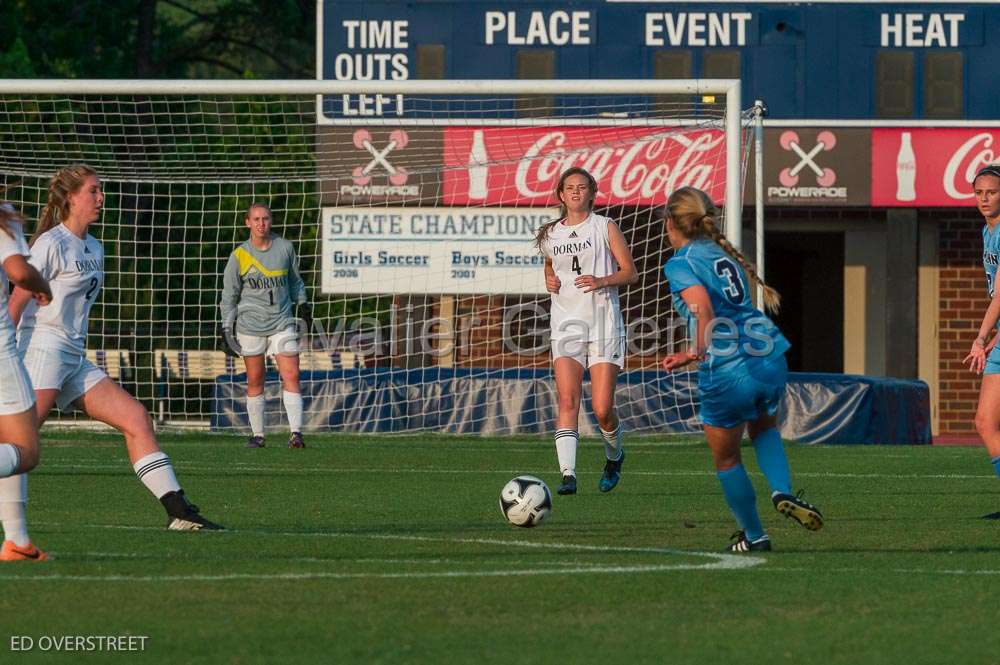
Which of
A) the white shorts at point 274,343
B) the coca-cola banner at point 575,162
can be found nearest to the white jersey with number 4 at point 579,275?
the white shorts at point 274,343

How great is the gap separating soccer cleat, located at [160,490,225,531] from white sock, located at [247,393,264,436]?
22.7ft

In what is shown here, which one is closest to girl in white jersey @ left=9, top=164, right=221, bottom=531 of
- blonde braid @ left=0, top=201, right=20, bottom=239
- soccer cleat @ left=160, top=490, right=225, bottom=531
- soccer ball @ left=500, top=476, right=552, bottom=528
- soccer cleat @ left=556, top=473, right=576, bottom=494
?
soccer cleat @ left=160, top=490, right=225, bottom=531

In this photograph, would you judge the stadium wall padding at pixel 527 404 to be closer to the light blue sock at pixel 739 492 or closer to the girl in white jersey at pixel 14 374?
the light blue sock at pixel 739 492

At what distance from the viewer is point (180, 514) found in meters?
8.00

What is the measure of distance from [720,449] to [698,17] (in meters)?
14.6

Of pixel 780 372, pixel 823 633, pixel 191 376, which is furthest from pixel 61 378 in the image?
pixel 191 376

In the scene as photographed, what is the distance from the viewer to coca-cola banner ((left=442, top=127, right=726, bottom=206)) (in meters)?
19.1

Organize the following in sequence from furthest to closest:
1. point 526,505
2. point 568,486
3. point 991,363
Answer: point 568,486 < point 991,363 < point 526,505

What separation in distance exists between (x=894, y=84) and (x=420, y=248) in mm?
6374

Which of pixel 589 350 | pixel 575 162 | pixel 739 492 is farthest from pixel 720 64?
pixel 739 492

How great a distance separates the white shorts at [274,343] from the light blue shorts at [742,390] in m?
7.96

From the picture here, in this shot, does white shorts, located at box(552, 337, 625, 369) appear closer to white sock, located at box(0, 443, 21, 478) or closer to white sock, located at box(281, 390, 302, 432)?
white sock, located at box(0, 443, 21, 478)

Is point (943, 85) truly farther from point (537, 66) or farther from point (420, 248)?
point (420, 248)

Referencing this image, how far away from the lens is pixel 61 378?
777cm
